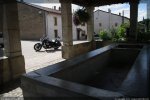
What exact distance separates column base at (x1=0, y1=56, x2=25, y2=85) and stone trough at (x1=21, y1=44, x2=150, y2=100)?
2338 mm

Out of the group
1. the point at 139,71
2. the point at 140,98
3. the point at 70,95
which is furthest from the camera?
the point at 139,71

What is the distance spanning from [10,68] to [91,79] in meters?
2.60

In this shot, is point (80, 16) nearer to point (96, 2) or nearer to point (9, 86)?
point (96, 2)

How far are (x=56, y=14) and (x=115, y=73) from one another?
78.9ft

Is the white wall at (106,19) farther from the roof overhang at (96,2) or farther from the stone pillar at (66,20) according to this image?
the stone pillar at (66,20)

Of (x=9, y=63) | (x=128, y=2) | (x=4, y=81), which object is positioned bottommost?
(x=4, y=81)

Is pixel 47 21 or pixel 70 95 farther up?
pixel 47 21

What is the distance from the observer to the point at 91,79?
439cm

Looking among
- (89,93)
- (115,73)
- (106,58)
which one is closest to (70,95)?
(89,93)

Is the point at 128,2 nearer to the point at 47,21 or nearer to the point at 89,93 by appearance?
the point at 89,93

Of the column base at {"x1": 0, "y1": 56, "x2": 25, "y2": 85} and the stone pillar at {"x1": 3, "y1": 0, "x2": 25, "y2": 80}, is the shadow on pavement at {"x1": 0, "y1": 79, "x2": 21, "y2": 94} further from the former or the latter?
the stone pillar at {"x1": 3, "y1": 0, "x2": 25, "y2": 80}

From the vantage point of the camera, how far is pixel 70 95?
6.70 feet

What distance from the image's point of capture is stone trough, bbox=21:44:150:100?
2046mm

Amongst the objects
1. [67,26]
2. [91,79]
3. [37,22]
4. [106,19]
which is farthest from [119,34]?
[106,19]
